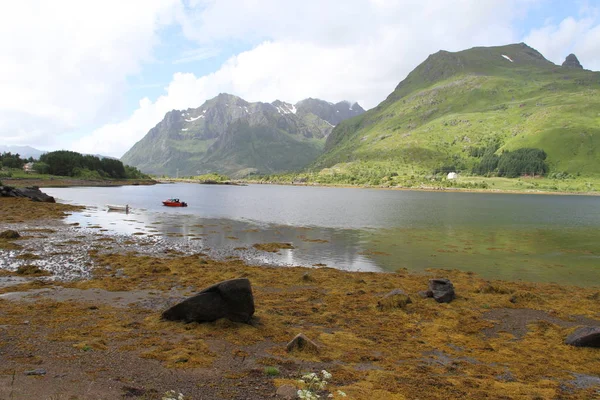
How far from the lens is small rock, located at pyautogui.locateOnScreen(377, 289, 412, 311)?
74.8 feet

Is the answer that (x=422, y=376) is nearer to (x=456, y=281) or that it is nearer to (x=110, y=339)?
(x=110, y=339)

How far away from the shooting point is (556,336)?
1925 centimetres

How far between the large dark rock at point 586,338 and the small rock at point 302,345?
12.6 meters

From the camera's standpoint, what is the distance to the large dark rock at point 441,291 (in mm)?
24516

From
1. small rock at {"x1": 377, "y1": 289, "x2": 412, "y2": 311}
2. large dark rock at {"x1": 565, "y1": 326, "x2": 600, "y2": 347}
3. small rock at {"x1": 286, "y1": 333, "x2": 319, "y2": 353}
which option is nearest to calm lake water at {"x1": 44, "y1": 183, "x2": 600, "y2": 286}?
small rock at {"x1": 377, "y1": 289, "x2": 412, "y2": 311}

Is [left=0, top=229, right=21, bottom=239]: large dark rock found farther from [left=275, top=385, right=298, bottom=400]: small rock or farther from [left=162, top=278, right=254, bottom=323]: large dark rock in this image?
[left=275, top=385, right=298, bottom=400]: small rock

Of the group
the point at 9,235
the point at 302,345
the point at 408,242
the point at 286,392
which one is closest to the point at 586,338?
the point at 302,345

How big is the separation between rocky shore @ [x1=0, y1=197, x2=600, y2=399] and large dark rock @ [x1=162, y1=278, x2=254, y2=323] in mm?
316

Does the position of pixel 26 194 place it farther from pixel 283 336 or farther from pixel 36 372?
pixel 283 336

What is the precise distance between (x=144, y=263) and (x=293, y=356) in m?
21.3

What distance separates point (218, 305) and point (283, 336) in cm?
356

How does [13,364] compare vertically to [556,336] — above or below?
above

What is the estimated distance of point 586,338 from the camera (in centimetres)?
1752

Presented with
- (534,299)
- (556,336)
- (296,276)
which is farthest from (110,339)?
(534,299)
